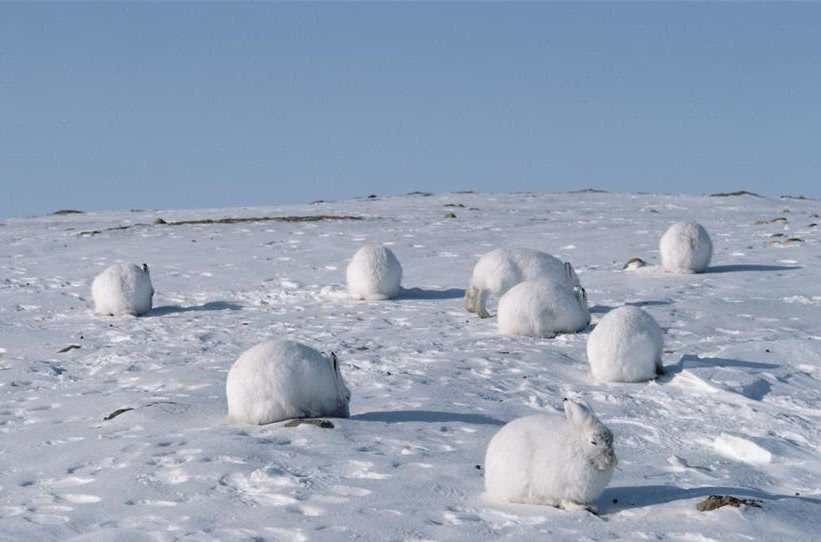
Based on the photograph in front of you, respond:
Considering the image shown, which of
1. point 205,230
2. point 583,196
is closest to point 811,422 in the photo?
point 205,230

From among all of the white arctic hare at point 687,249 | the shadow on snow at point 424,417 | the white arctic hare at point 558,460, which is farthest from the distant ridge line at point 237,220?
the white arctic hare at point 558,460

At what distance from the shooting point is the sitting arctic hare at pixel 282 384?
1103 centimetres

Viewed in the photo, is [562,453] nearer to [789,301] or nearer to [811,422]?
[811,422]

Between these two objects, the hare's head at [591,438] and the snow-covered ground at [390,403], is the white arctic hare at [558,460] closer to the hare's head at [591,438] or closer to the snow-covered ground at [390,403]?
the hare's head at [591,438]

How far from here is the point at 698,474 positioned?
9.96 metres

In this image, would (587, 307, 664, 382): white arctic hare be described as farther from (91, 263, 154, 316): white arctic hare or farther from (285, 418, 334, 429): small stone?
(91, 263, 154, 316): white arctic hare

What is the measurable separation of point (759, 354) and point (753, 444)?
3.96 meters

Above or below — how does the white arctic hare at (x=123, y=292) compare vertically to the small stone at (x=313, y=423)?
above

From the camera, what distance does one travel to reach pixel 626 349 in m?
13.2

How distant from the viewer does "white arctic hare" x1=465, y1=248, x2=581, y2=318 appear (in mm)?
17578

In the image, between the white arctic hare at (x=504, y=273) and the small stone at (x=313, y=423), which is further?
the white arctic hare at (x=504, y=273)

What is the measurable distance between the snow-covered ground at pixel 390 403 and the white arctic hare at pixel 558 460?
0.15 m

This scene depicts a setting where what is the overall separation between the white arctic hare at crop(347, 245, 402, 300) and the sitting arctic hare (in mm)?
7892

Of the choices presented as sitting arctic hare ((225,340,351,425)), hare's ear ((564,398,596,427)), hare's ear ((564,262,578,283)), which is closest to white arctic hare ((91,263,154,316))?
hare's ear ((564,262,578,283))
